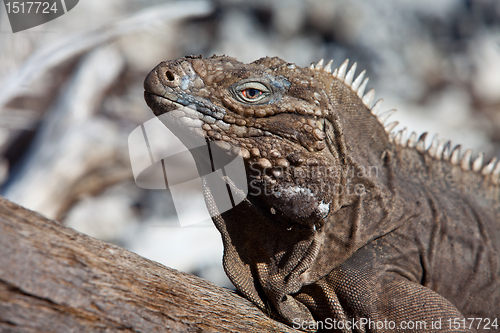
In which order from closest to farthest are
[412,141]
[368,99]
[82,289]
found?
[82,289] → [368,99] → [412,141]

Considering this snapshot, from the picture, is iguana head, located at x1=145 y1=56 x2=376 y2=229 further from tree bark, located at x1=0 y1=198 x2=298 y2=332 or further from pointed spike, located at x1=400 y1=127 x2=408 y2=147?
pointed spike, located at x1=400 y1=127 x2=408 y2=147

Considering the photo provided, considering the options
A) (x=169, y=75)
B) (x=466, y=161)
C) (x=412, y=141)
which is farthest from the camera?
(x=466, y=161)

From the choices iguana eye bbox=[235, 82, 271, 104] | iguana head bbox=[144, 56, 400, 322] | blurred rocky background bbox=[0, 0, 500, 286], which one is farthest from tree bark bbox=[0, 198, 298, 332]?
blurred rocky background bbox=[0, 0, 500, 286]

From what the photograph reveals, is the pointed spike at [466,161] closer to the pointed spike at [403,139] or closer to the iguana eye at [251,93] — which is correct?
the pointed spike at [403,139]

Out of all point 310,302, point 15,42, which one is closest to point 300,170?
point 310,302

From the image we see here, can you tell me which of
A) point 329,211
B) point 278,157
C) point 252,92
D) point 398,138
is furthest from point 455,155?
point 252,92

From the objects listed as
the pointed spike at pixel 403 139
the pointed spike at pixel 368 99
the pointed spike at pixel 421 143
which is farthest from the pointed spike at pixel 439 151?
the pointed spike at pixel 368 99

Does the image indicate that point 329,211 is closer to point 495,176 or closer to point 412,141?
point 412,141
